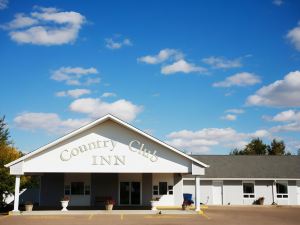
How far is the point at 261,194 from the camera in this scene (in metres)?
40.8

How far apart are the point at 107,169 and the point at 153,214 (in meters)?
4.21

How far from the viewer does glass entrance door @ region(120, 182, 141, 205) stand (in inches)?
1347

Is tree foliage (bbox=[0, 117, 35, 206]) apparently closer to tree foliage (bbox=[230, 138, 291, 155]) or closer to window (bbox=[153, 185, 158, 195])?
window (bbox=[153, 185, 158, 195])

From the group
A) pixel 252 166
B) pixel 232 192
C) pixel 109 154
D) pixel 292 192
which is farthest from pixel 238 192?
pixel 109 154

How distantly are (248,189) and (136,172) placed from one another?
16633 millimetres

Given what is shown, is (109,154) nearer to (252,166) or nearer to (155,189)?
(155,189)

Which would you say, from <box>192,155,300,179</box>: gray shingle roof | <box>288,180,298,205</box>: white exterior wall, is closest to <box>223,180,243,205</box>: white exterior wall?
<box>192,155,300,179</box>: gray shingle roof

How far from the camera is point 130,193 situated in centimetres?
3434

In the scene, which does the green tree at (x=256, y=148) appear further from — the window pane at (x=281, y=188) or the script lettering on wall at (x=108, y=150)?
the script lettering on wall at (x=108, y=150)

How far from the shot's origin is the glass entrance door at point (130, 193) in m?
34.2

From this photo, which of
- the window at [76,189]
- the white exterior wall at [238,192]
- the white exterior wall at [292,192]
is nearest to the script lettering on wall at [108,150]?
the window at [76,189]

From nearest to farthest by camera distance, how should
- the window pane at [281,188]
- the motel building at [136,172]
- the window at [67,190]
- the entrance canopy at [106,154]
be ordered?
the entrance canopy at [106,154], the motel building at [136,172], the window at [67,190], the window pane at [281,188]

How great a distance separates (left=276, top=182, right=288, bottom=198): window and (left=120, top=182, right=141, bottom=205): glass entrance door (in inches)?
587

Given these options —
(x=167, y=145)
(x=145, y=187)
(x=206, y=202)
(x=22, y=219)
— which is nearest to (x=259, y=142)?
(x=206, y=202)
